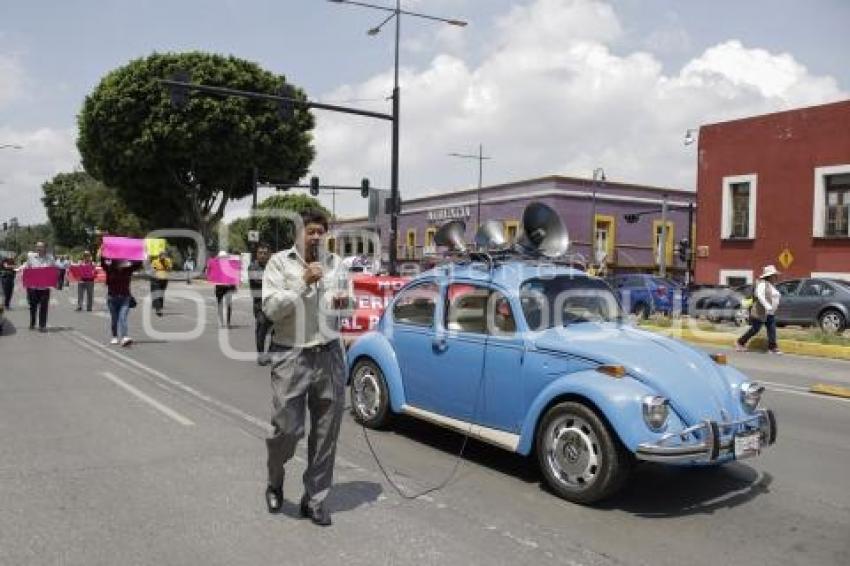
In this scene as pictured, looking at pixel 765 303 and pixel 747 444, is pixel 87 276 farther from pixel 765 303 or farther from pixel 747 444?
pixel 747 444

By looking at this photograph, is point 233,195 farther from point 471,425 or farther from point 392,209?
point 471,425

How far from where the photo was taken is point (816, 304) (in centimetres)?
2033

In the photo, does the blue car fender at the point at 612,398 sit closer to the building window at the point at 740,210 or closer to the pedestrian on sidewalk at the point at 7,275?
the pedestrian on sidewalk at the point at 7,275

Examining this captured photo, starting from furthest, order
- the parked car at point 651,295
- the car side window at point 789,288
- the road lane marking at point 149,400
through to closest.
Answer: the parked car at point 651,295 < the car side window at point 789,288 < the road lane marking at point 149,400

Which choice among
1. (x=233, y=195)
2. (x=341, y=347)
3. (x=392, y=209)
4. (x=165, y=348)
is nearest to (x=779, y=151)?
(x=392, y=209)

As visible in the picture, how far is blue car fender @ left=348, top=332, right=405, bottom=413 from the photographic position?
7066mm

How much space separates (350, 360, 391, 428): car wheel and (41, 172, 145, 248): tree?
152ft

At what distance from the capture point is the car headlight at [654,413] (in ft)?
16.6

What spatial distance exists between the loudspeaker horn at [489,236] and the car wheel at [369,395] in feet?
4.88

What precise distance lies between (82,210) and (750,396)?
82874mm

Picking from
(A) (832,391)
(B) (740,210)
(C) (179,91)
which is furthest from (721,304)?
(C) (179,91)

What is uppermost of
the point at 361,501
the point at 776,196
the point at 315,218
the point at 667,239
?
the point at 776,196

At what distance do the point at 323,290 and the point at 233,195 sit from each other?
1790 inches

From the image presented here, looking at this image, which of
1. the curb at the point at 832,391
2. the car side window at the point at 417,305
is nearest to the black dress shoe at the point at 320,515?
the car side window at the point at 417,305
